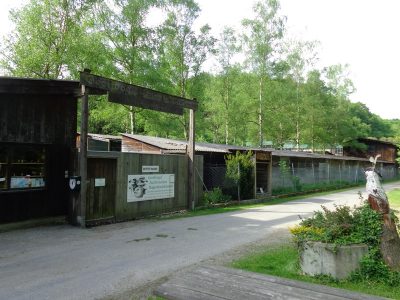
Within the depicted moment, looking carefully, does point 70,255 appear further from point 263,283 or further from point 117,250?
point 263,283

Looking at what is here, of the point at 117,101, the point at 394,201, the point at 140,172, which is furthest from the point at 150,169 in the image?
the point at 394,201

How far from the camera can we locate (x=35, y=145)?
1162 cm

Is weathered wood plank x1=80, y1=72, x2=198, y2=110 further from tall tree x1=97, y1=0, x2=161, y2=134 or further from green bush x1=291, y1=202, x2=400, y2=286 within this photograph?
tall tree x1=97, y1=0, x2=161, y2=134

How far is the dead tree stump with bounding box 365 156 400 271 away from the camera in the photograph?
19.6 ft

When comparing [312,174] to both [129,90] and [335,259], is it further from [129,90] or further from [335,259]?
[335,259]

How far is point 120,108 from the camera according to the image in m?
29.6

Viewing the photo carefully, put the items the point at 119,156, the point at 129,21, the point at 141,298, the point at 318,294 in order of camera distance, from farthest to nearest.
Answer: the point at 129,21, the point at 119,156, the point at 141,298, the point at 318,294

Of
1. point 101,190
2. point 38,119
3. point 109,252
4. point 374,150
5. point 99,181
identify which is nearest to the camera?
point 109,252

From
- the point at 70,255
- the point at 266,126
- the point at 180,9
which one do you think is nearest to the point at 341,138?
the point at 266,126

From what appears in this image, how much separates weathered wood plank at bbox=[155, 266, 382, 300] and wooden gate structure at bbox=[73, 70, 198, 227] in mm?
7613

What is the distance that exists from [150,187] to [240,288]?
10212 mm

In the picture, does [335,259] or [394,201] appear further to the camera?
[394,201]

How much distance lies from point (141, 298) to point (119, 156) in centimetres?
776

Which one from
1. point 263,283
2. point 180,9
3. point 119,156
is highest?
point 180,9
